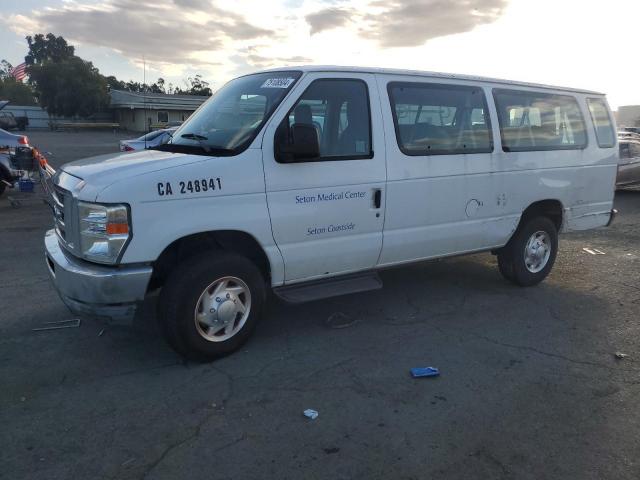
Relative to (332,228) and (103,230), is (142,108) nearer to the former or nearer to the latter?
(332,228)

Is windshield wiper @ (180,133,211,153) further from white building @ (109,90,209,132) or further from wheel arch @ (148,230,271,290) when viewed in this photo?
white building @ (109,90,209,132)

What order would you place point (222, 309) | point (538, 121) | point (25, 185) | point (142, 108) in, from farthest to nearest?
point (142, 108), point (25, 185), point (538, 121), point (222, 309)

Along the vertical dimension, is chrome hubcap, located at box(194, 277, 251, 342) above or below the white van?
below

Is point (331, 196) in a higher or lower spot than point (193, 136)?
lower

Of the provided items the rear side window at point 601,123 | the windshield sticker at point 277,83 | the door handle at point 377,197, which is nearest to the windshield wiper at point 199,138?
the windshield sticker at point 277,83

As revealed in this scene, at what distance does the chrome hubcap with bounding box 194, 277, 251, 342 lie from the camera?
3986mm

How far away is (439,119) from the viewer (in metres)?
5.02

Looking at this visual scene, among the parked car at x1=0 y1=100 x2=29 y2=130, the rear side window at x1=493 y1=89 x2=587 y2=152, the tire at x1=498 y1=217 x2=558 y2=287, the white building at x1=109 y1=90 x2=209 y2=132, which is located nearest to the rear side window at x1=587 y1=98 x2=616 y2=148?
the rear side window at x1=493 y1=89 x2=587 y2=152

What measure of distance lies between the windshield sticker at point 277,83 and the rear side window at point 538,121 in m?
2.38

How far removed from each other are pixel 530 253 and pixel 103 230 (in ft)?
15.1

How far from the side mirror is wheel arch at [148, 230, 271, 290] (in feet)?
2.20

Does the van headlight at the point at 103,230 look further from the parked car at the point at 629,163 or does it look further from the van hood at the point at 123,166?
the parked car at the point at 629,163

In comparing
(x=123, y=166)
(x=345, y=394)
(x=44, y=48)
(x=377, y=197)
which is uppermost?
(x=44, y=48)

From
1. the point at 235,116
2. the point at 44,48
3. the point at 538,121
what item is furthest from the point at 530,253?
the point at 44,48
